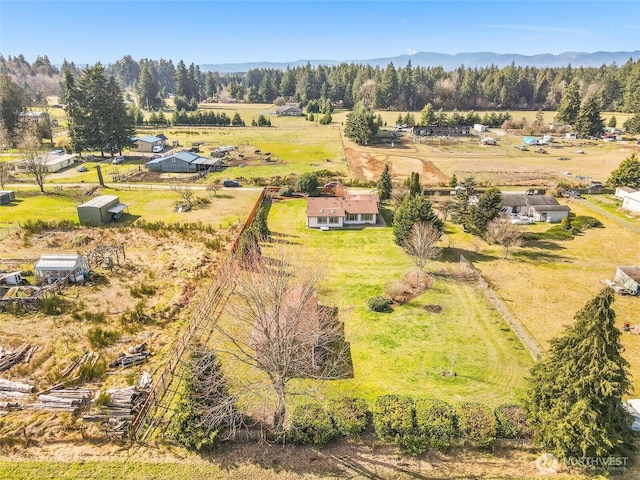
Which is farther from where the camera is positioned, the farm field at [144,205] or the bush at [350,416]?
the farm field at [144,205]

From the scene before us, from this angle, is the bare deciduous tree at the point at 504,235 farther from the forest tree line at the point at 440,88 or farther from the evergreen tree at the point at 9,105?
the forest tree line at the point at 440,88

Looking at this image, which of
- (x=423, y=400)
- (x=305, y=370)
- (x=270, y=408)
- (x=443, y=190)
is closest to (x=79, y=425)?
(x=270, y=408)

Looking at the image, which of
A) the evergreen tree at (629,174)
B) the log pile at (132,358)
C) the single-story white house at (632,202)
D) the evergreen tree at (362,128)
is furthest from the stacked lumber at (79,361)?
the evergreen tree at (362,128)

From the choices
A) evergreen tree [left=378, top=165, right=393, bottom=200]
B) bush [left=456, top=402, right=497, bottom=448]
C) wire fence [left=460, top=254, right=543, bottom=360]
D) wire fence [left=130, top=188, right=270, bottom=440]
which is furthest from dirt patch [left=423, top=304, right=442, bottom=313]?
evergreen tree [left=378, top=165, right=393, bottom=200]

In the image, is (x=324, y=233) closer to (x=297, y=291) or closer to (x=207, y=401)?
(x=297, y=291)

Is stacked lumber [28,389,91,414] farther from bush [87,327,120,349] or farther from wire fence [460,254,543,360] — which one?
wire fence [460,254,543,360]

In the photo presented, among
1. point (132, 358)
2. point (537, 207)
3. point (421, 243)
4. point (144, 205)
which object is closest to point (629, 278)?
point (421, 243)

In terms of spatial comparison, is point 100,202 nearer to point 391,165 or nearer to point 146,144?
point 146,144
